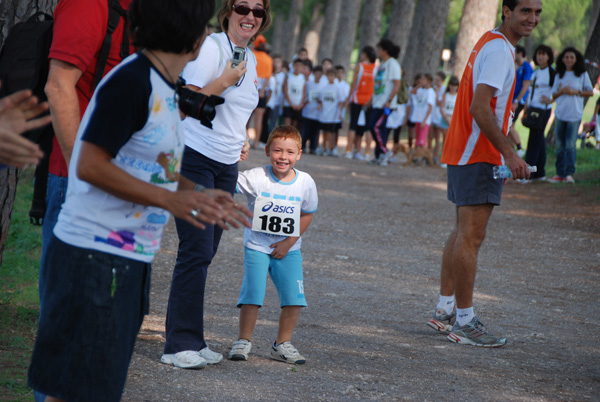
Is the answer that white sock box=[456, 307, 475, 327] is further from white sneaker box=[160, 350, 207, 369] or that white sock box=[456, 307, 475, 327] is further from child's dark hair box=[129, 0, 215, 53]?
child's dark hair box=[129, 0, 215, 53]

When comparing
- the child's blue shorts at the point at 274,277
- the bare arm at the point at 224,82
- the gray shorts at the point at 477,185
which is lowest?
the child's blue shorts at the point at 274,277

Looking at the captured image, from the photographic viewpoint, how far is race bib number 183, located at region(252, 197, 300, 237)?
518cm

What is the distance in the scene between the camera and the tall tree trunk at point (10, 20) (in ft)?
15.9

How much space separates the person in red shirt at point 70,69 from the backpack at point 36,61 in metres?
0.03

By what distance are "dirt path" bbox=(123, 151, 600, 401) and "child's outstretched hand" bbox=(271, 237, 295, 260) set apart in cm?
67

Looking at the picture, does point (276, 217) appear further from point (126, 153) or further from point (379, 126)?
point (379, 126)

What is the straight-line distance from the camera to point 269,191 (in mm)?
5246

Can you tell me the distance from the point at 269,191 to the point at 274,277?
0.54 meters

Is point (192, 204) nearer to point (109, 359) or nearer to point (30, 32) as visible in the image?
point (109, 359)

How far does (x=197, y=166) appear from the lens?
15.9 feet

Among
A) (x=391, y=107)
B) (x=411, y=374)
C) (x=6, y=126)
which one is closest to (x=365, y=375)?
(x=411, y=374)

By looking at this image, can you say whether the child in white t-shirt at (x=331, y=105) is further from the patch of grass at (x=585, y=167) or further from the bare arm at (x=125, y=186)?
the bare arm at (x=125, y=186)

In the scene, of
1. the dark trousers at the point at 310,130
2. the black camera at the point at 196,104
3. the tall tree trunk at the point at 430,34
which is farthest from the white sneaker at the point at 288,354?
the tall tree trunk at the point at 430,34

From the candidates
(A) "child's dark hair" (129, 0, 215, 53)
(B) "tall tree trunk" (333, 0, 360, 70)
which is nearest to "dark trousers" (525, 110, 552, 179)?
(A) "child's dark hair" (129, 0, 215, 53)
